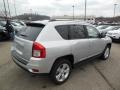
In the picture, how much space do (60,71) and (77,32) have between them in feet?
4.43

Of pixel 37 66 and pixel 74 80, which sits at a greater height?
pixel 37 66

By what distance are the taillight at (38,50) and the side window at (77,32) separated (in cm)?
112

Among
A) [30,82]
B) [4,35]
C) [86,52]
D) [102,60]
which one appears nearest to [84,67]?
[86,52]

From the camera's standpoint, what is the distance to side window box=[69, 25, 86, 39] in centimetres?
389

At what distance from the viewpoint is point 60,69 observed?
3.68 meters

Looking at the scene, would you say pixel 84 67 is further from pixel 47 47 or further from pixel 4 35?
pixel 4 35

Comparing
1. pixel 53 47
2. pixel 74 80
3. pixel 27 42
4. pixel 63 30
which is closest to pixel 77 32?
pixel 63 30

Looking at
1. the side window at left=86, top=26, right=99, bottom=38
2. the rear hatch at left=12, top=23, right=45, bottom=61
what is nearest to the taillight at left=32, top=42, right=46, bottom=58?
the rear hatch at left=12, top=23, right=45, bottom=61

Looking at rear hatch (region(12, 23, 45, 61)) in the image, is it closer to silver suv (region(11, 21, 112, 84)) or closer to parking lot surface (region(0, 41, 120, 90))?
silver suv (region(11, 21, 112, 84))

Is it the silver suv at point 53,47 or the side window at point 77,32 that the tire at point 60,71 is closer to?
the silver suv at point 53,47

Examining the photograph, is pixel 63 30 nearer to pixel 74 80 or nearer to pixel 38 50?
pixel 38 50

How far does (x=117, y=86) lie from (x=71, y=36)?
1939 millimetres

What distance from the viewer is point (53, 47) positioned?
3.21m

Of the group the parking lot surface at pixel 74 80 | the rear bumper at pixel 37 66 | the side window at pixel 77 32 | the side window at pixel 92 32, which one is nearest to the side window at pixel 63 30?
the side window at pixel 77 32
